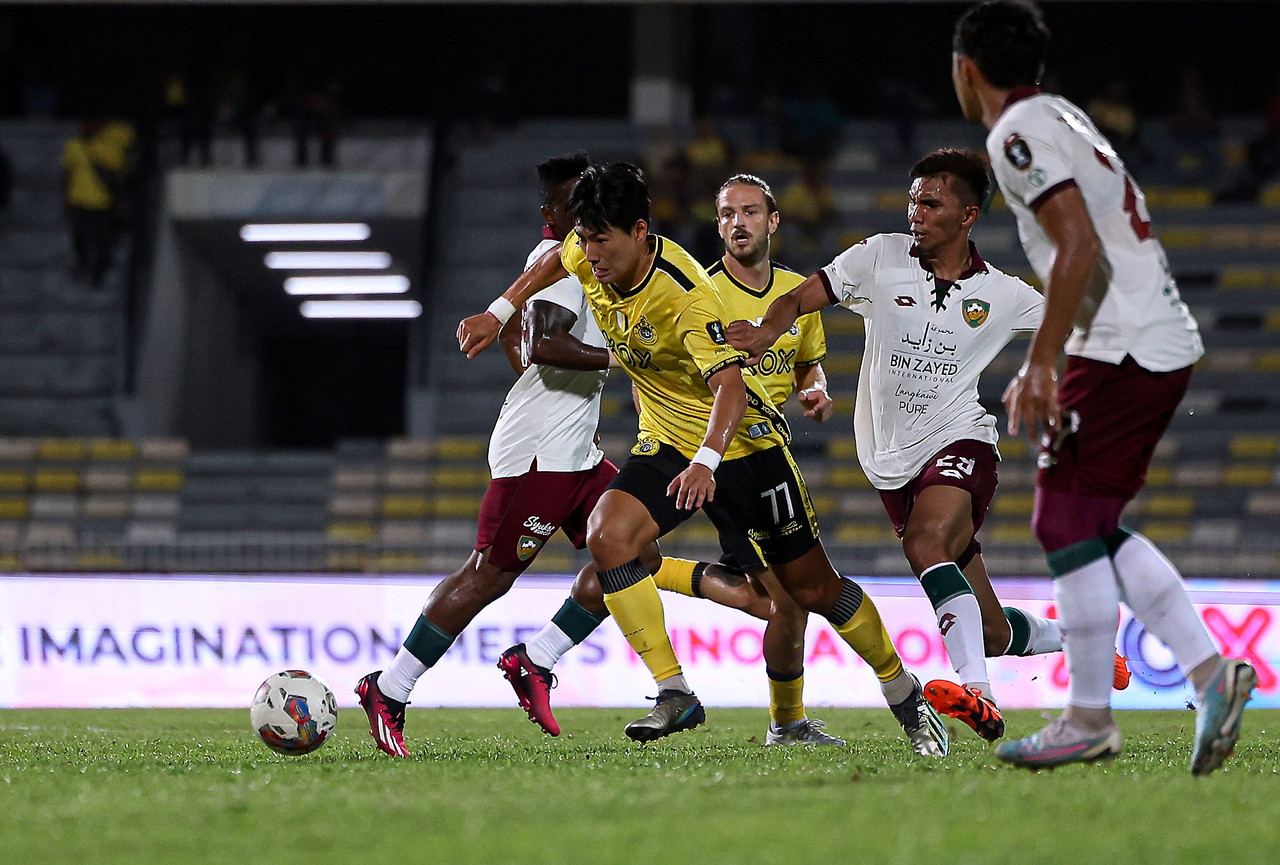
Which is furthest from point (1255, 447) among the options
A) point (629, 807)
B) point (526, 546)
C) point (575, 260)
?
point (629, 807)

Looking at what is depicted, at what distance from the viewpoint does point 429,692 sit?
9.80 meters

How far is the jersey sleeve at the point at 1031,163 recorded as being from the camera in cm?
385

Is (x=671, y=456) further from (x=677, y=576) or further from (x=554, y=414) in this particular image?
(x=677, y=576)

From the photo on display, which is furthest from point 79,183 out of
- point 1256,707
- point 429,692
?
point 1256,707

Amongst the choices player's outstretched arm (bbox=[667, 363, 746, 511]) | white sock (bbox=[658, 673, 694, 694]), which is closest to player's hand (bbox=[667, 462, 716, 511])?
player's outstretched arm (bbox=[667, 363, 746, 511])

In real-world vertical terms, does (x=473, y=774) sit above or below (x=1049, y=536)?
below

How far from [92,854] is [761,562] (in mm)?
3508

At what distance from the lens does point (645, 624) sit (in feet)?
18.2

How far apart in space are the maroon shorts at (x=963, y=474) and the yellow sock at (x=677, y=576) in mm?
1796

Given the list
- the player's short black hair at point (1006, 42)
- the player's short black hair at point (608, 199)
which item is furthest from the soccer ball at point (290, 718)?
the player's short black hair at point (1006, 42)

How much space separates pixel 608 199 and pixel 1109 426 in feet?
6.41

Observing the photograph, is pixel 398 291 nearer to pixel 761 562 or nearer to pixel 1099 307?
pixel 761 562

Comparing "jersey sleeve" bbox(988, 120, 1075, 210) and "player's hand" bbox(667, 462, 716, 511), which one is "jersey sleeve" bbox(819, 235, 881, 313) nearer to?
"player's hand" bbox(667, 462, 716, 511)

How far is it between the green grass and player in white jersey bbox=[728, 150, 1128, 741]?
0.82 m
